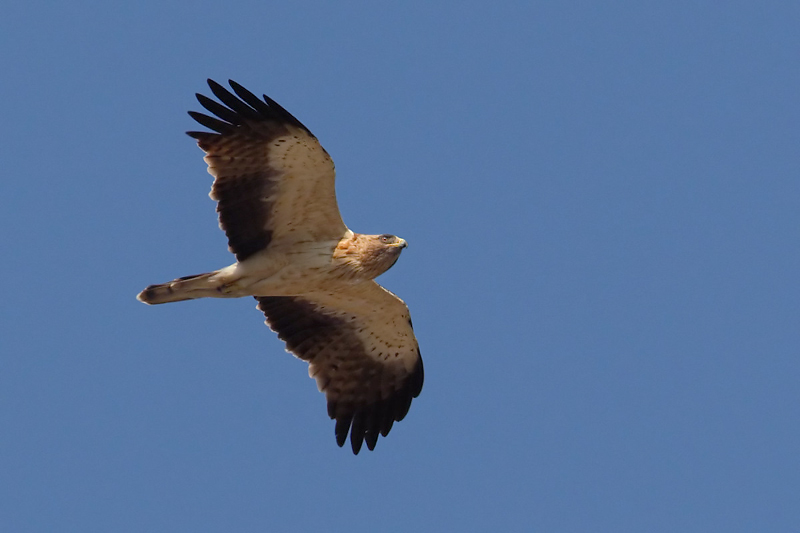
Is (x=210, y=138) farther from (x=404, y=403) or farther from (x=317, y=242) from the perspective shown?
(x=404, y=403)

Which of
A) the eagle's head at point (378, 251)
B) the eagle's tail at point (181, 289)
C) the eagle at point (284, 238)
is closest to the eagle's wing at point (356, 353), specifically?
the eagle at point (284, 238)

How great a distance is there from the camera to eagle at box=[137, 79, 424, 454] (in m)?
13.2

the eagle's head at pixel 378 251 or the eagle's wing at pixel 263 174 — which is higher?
the eagle's wing at pixel 263 174

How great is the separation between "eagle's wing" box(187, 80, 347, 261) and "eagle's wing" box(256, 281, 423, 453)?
3.98ft

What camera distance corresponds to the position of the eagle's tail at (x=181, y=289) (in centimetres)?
1348

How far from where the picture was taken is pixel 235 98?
1312 centimetres

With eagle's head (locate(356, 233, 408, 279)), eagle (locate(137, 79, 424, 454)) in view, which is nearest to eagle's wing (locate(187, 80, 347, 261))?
eagle (locate(137, 79, 424, 454))

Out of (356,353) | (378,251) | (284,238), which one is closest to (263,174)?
(284,238)

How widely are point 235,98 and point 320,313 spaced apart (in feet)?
9.89

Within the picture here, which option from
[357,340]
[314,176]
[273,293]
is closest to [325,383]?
[357,340]

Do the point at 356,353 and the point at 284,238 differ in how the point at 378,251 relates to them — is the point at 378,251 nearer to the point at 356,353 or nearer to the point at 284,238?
the point at 284,238

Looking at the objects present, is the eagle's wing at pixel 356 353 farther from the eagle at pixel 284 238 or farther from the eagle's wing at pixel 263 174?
the eagle's wing at pixel 263 174

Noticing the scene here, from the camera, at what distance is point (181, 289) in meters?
13.5

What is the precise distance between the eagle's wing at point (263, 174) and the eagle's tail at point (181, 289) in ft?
1.43
